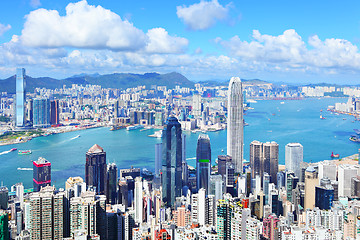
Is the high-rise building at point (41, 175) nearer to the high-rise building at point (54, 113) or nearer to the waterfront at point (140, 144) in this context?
the waterfront at point (140, 144)

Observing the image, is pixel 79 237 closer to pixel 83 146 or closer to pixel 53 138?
pixel 83 146

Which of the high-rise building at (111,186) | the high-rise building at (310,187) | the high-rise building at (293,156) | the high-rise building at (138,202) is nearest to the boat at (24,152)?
the high-rise building at (111,186)

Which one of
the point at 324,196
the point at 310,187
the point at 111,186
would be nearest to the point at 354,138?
the point at 310,187

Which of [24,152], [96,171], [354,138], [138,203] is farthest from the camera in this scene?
[354,138]

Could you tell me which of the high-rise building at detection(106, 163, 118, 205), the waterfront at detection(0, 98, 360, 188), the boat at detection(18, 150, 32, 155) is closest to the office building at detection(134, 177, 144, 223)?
the high-rise building at detection(106, 163, 118, 205)

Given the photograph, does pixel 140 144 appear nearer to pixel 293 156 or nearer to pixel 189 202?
pixel 293 156

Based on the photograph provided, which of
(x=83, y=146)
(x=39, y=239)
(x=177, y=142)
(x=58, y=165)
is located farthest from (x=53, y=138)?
(x=39, y=239)

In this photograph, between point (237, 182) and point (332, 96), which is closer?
point (237, 182)
